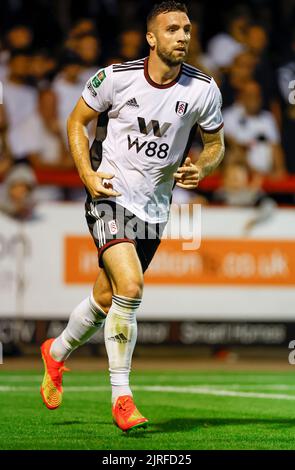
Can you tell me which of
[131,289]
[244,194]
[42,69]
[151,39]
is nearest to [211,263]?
[244,194]

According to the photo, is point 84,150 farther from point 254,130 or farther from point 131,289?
point 254,130

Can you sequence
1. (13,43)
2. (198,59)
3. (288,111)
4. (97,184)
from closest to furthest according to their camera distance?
1. (97,184)
2. (13,43)
3. (198,59)
4. (288,111)

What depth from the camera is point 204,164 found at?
790 centimetres

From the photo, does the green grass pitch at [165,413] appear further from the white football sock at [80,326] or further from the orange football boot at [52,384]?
the white football sock at [80,326]

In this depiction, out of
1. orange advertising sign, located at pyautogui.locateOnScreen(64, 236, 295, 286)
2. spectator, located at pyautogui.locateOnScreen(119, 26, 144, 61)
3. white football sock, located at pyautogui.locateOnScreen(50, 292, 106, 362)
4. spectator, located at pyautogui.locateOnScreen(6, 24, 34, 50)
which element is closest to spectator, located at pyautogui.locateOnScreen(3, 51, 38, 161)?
spectator, located at pyautogui.locateOnScreen(6, 24, 34, 50)

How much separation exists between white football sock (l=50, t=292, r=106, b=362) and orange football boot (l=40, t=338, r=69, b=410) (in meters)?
0.05

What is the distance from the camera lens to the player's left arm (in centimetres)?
748

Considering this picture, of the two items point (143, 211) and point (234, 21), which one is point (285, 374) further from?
point (234, 21)

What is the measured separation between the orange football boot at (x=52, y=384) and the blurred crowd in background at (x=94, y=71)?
18.7 feet

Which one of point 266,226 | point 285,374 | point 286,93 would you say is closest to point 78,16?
point 286,93

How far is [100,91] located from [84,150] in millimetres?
428

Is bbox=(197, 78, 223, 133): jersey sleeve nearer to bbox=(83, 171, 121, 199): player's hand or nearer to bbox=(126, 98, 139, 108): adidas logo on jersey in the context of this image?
bbox=(126, 98, 139, 108): adidas logo on jersey

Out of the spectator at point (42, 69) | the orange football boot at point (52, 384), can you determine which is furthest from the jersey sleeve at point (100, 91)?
the spectator at point (42, 69)

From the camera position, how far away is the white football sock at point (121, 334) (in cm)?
744
